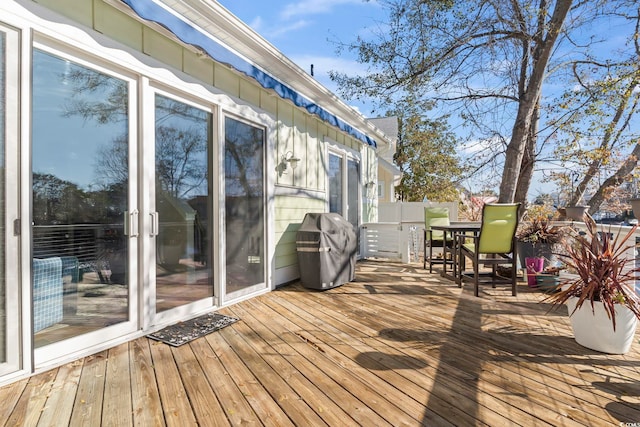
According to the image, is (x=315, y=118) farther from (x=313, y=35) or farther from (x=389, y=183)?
(x=389, y=183)

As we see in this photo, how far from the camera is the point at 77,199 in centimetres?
238

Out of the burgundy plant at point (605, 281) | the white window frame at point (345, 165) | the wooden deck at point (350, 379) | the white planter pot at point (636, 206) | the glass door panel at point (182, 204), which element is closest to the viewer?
the wooden deck at point (350, 379)

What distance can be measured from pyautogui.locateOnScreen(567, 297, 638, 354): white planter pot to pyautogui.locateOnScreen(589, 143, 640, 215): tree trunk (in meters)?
6.52

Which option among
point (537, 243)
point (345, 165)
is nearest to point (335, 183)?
point (345, 165)

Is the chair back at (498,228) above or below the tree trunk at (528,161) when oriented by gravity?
below

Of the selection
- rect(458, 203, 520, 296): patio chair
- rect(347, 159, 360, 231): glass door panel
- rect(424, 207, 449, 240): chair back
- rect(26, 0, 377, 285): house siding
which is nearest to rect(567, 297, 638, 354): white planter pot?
rect(458, 203, 520, 296): patio chair

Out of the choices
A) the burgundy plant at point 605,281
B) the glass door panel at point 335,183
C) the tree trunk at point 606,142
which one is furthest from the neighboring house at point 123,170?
the tree trunk at point 606,142

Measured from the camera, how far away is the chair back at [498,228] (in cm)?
415

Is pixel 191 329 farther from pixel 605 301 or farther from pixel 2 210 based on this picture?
pixel 605 301

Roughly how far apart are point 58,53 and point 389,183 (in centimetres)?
1244

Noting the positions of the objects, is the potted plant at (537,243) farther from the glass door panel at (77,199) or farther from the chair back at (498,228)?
the glass door panel at (77,199)

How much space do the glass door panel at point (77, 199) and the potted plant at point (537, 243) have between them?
498 cm

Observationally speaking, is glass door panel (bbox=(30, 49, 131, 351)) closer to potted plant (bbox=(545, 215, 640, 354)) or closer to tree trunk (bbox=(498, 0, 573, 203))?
potted plant (bbox=(545, 215, 640, 354))

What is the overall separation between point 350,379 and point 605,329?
6.33ft
